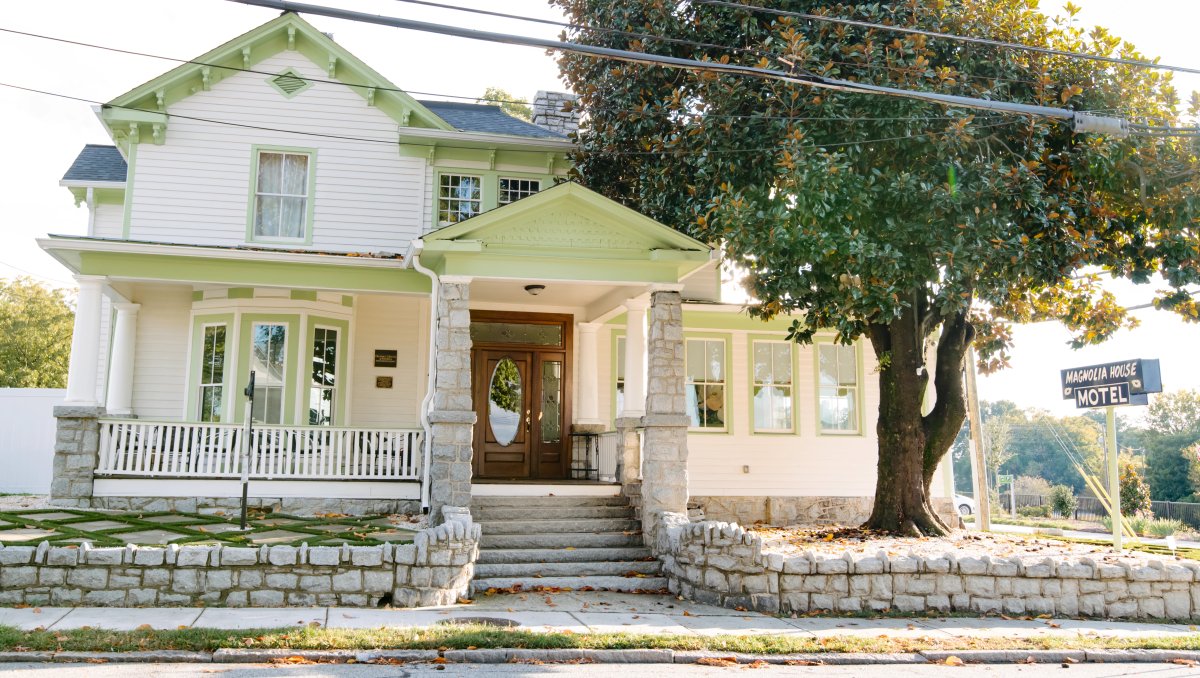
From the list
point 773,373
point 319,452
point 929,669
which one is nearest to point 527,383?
point 319,452

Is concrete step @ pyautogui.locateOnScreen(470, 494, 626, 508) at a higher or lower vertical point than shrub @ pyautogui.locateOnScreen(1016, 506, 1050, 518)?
higher

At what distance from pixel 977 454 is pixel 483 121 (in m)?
13.4

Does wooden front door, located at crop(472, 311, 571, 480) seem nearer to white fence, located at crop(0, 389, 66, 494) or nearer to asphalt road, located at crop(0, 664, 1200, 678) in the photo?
asphalt road, located at crop(0, 664, 1200, 678)

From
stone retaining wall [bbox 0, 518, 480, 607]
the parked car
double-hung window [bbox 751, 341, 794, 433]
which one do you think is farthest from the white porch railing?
the parked car

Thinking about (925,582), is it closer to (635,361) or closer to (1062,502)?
(635,361)

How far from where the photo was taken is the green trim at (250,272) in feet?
40.7

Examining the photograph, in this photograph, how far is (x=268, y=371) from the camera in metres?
14.3

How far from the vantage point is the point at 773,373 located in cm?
1666

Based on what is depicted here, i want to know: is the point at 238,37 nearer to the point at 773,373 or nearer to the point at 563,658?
the point at 773,373

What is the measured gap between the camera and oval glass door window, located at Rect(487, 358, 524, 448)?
15.0m

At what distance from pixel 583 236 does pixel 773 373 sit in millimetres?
6250

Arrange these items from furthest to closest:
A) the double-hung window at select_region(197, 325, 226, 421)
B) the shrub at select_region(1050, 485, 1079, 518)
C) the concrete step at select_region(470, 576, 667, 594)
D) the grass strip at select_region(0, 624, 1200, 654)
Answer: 1. the shrub at select_region(1050, 485, 1079, 518)
2. the double-hung window at select_region(197, 325, 226, 421)
3. the concrete step at select_region(470, 576, 667, 594)
4. the grass strip at select_region(0, 624, 1200, 654)

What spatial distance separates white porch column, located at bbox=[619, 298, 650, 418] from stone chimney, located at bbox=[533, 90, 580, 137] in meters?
6.17

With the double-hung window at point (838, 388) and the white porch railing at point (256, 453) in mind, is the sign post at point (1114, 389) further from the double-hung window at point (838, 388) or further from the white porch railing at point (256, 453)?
the white porch railing at point (256, 453)
